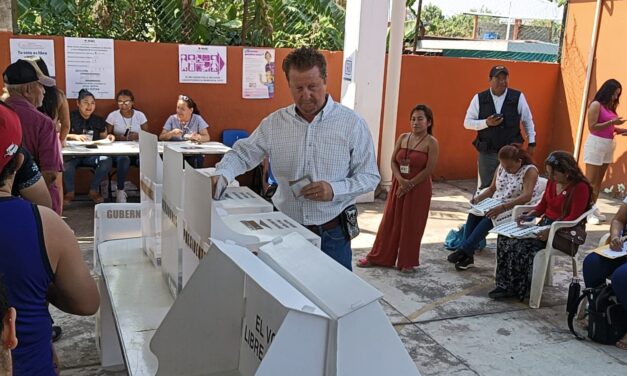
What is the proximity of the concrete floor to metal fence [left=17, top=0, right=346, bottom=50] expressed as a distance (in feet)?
9.86

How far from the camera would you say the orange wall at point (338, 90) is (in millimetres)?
7371

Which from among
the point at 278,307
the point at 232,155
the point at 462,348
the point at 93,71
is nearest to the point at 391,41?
the point at 93,71

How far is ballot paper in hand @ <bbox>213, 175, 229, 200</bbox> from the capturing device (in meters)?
2.32

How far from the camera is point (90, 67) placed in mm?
7074

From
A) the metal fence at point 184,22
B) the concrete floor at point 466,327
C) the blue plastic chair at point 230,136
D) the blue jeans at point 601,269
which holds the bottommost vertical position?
the concrete floor at point 466,327

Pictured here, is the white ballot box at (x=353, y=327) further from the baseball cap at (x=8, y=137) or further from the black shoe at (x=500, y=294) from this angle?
the black shoe at (x=500, y=294)

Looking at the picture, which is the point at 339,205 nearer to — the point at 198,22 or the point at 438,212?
the point at 438,212

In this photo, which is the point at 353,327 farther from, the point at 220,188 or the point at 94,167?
the point at 94,167

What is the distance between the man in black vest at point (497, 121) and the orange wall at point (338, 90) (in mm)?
2466

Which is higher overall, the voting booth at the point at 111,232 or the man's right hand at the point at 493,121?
the man's right hand at the point at 493,121

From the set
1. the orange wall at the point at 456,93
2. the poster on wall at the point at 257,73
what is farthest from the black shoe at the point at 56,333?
the orange wall at the point at 456,93

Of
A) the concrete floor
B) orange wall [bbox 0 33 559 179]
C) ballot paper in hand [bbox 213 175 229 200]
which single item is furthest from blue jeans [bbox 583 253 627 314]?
orange wall [bbox 0 33 559 179]

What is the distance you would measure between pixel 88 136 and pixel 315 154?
4.78 meters

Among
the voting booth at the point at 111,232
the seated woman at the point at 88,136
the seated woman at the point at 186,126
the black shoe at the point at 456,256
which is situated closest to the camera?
the voting booth at the point at 111,232
